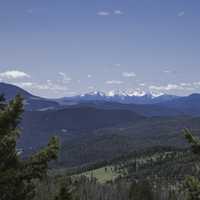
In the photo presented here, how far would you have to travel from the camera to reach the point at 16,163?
47.7 ft

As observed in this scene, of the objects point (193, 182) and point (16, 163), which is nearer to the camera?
point (193, 182)

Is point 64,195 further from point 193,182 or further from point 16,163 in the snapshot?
point 193,182

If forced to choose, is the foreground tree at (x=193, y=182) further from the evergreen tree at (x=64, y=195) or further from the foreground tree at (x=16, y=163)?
the foreground tree at (x=16, y=163)

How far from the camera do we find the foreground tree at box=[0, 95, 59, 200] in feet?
46.8

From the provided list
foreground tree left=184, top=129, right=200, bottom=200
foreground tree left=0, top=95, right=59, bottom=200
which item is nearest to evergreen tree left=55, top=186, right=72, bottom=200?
foreground tree left=0, top=95, right=59, bottom=200

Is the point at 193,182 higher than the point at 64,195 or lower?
higher

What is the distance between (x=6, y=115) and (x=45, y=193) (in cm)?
15868

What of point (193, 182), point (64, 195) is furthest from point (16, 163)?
point (193, 182)

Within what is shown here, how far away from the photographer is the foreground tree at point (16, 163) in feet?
46.8

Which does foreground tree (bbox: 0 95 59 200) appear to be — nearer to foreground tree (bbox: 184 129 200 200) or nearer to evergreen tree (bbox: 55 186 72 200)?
evergreen tree (bbox: 55 186 72 200)

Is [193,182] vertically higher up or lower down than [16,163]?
lower down

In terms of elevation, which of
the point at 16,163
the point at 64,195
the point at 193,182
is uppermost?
the point at 16,163

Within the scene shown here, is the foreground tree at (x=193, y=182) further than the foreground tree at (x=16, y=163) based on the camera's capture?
No

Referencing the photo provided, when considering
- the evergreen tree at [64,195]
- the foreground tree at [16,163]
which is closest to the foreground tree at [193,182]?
the evergreen tree at [64,195]
